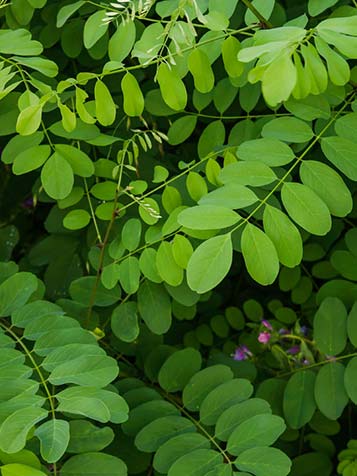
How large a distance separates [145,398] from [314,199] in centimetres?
43

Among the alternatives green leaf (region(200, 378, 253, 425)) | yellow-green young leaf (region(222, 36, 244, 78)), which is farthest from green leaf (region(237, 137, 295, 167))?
green leaf (region(200, 378, 253, 425))

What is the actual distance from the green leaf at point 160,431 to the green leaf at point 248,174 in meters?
0.36

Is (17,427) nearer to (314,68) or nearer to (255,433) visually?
(255,433)

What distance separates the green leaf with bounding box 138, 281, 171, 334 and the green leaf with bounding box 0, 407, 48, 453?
1.26ft

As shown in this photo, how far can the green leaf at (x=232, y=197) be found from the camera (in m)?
1.09

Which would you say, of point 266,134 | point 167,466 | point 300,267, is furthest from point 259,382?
point 266,134

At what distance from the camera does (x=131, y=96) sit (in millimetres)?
1165

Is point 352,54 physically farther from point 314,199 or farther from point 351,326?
point 351,326

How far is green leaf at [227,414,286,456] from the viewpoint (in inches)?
44.7

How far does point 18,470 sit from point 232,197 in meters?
0.42

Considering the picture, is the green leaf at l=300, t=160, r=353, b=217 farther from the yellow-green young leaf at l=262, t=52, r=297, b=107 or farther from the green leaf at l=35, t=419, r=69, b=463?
the green leaf at l=35, t=419, r=69, b=463

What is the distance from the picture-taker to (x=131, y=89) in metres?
1.16

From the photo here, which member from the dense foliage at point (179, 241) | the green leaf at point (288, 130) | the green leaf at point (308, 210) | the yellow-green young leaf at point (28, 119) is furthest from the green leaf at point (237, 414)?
the yellow-green young leaf at point (28, 119)

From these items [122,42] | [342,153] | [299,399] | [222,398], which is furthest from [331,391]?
[122,42]
